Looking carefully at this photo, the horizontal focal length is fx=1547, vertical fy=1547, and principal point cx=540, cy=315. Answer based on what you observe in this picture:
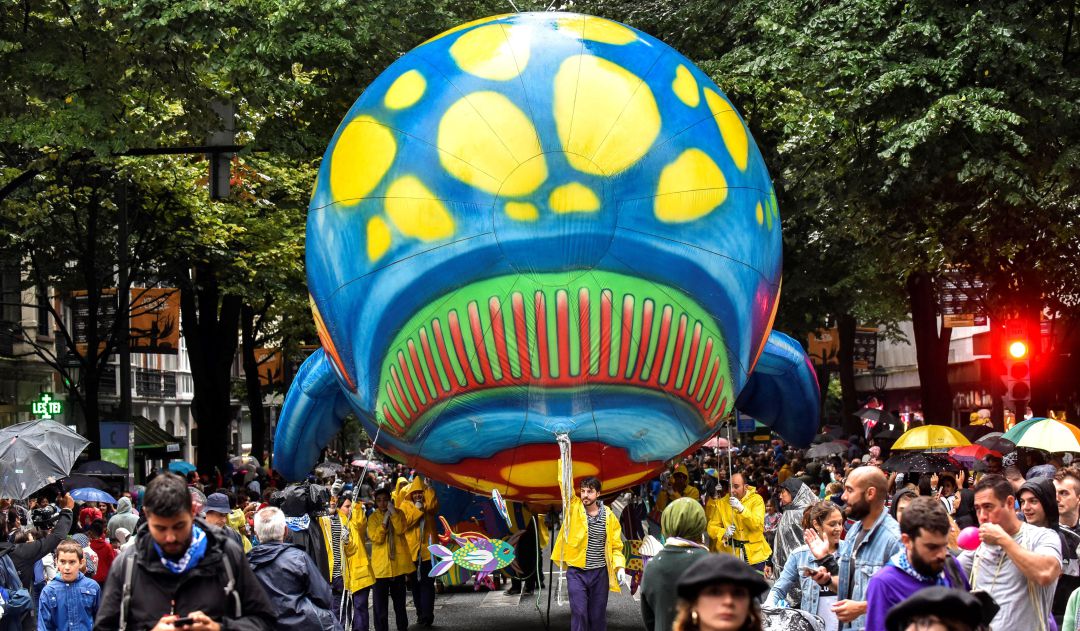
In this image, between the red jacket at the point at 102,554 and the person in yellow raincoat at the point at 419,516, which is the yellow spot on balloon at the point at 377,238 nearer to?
the person in yellow raincoat at the point at 419,516

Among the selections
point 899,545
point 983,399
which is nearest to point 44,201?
point 899,545

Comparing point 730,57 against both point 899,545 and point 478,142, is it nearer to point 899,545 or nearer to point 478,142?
point 478,142

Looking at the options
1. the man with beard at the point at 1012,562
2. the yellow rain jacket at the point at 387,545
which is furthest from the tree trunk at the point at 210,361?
the man with beard at the point at 1012,562

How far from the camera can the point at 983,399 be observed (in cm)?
5831

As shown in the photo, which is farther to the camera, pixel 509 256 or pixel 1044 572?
pixel 509 256

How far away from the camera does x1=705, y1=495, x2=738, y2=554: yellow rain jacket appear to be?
45.7 feet

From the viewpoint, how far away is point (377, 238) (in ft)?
30.2

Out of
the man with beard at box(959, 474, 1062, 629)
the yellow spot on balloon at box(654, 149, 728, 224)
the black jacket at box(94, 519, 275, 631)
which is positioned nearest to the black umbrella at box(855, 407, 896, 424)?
the yellow spot on balloon at box(654, 149, 728, 224)

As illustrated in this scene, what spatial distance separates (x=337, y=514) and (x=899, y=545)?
7.33 meters

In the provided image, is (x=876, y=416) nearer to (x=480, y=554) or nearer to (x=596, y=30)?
(x=480, y=554)

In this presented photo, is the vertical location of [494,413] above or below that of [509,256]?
below

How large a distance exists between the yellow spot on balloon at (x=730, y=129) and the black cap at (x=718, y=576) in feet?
17.9

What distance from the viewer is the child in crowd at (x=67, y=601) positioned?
9.59m

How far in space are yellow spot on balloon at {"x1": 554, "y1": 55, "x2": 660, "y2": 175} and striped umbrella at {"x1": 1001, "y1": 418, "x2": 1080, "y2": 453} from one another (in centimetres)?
875
